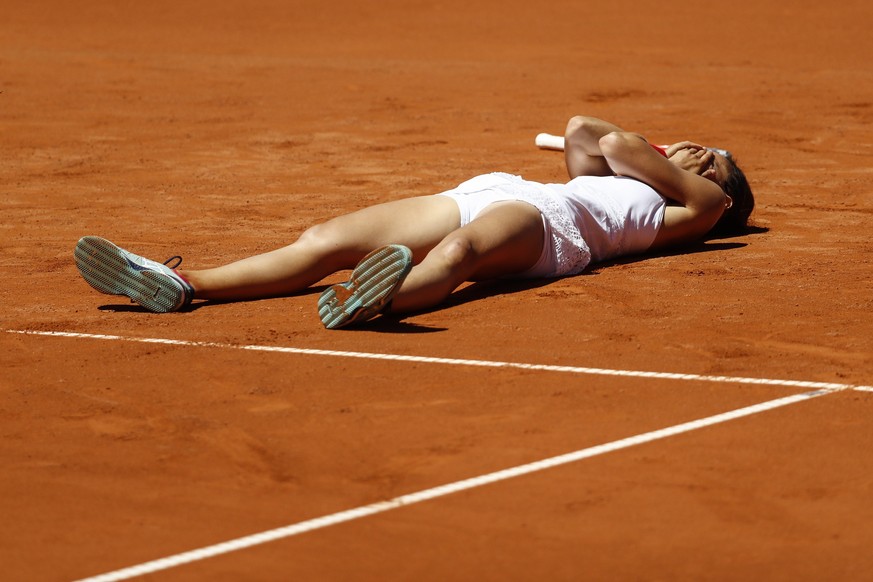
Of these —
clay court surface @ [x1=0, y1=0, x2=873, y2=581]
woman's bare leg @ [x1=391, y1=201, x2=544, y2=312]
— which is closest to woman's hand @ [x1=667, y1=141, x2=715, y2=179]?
clay court surface @ [x1=0, y1=0, x2=873, y2=581]

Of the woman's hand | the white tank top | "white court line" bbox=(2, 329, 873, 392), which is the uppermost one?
the woman's hand

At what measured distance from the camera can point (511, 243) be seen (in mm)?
6176

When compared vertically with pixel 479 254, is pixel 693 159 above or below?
above

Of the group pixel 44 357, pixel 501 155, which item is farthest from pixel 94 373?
pixel 501 155

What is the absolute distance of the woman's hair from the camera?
24.0 feet

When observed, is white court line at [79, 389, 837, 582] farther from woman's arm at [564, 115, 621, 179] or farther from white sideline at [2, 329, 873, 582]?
woman's arm at [564, 115, 621, 179]

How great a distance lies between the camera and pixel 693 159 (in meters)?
7.14

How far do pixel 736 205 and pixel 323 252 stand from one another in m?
2.57

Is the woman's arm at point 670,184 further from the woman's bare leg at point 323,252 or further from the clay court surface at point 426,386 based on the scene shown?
the woman's bare leg at point 323,252

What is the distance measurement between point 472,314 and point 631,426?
5.32 feet

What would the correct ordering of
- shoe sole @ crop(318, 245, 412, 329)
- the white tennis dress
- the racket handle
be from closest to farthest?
shoe sole @ crop(318, 245, 412, 329) < the white tennis dress < the racket handle

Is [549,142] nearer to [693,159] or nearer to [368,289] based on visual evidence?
[693,159]

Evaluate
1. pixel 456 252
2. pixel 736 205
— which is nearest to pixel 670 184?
pixel 736 205

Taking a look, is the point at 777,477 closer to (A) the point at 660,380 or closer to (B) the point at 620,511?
(B) the point at 620,511
